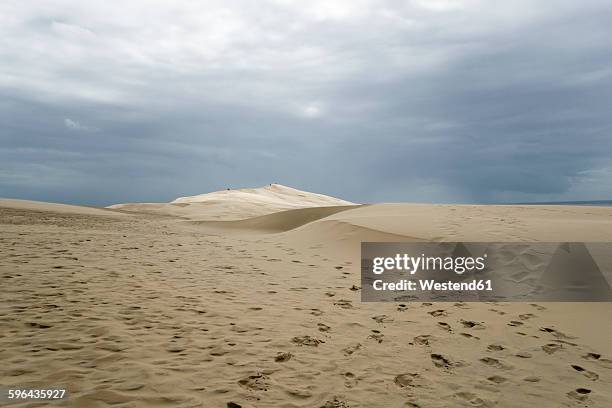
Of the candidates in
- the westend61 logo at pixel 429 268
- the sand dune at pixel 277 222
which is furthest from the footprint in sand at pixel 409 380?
the sand dune at pixel 277 222

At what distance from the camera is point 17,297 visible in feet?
17.8

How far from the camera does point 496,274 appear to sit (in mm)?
7871

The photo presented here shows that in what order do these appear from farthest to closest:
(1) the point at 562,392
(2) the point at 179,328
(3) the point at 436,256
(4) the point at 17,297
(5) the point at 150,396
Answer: (3) the point at 436,256
(4) the point at 17,297
(2) the point at 179,328
(1) the point at 562,392
(5) the point at 150,396

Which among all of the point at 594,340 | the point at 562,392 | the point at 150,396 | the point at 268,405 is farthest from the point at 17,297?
the point at 594,340

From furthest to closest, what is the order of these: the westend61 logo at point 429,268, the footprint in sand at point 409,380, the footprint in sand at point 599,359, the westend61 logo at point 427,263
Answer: the westend61 logo at point 427,263
the westend61 logo at point 429,268
the footprint in sand at point 599,359
the footprint in sand at point 409,380

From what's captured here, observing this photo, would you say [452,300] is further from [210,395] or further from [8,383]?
[8,383]

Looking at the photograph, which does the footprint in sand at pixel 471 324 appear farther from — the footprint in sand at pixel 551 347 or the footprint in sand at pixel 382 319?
the footprint in sand at pixel 382 319

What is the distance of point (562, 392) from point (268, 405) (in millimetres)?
2934

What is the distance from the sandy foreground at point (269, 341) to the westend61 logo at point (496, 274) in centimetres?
46

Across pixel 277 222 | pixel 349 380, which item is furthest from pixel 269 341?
pixel 277 222

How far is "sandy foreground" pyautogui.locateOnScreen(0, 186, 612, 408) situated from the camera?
3.46 metres

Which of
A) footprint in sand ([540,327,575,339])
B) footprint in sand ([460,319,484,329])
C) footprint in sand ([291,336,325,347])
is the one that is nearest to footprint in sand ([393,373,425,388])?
footprint in sand ([291,336,325,347])

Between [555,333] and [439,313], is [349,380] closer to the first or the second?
[439,313]

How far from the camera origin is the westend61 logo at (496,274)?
6.97 m
